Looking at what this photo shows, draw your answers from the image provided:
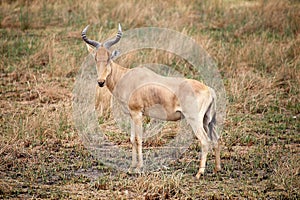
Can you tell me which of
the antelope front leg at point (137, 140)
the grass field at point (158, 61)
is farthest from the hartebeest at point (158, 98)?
the grass field at point (158, 61)

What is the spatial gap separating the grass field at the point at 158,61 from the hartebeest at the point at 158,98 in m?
0.46

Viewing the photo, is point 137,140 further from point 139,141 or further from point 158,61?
point 158,61

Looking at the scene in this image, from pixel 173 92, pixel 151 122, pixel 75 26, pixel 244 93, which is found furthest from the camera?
pixel 75 26

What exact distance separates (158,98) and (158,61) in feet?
17.0

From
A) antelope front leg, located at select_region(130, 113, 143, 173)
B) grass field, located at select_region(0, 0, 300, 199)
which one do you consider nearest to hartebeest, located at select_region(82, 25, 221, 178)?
antelope front leg, located at select_region(130, 113, 143, 173)

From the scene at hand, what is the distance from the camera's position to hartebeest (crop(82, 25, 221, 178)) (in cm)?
729

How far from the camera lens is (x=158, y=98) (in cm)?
745

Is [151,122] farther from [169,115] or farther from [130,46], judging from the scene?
[130,46]

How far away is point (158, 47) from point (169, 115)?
18.3 feet

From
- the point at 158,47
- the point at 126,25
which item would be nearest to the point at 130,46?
the point at 158,47

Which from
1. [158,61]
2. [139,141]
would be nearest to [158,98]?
[139,141]

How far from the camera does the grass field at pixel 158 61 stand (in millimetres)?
7055

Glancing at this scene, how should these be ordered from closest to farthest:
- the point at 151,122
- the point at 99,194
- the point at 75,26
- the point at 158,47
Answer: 1. the point at 99,194
2. the point at 151,122
3. the point at 158,47
4. the point at 75,26

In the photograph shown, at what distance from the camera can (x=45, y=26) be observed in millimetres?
15445
